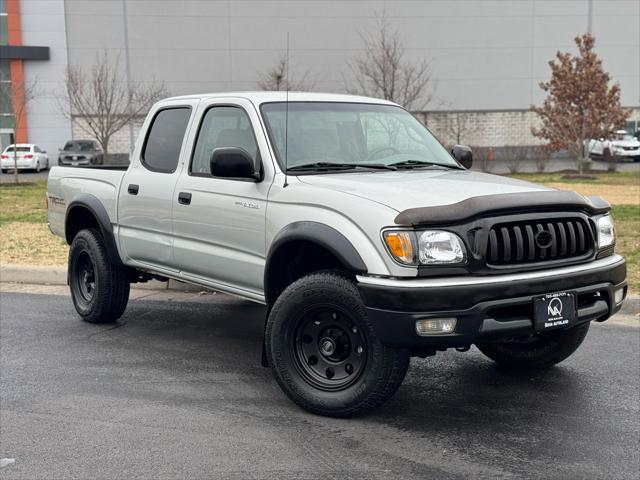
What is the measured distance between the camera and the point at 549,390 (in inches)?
207

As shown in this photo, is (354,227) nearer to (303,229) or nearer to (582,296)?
(303,229)

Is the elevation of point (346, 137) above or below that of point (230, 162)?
above

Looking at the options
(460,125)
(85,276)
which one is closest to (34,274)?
(85,276)

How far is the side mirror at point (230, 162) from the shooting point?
5.04m

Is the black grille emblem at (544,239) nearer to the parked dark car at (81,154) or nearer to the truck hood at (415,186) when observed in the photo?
the truck hood at (415,186)

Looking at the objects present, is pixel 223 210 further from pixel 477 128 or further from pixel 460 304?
pixel 477 128

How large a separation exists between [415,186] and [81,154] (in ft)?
106

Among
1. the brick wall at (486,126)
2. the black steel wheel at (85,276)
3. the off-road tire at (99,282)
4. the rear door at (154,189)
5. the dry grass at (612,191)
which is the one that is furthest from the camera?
the brick wall at (486,126)

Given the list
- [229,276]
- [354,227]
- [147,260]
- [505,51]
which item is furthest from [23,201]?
[505,51]

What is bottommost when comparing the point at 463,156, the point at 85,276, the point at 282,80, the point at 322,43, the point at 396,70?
the point at 85,276

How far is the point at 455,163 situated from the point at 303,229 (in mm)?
1718

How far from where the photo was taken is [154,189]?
245 inches

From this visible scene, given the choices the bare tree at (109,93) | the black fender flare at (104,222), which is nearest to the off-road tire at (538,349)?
the black fender flare at (104,222)

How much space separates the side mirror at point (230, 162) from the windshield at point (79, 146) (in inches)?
1276
